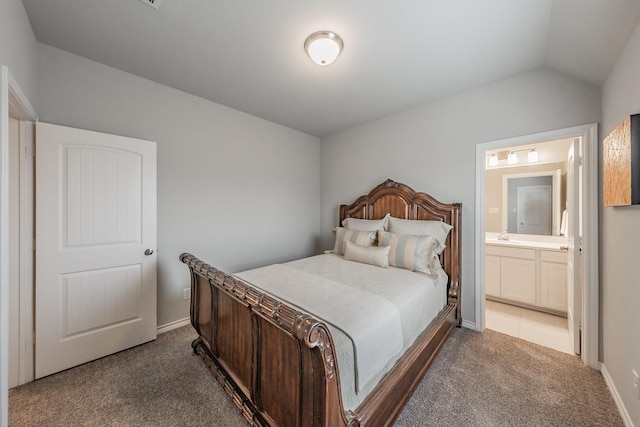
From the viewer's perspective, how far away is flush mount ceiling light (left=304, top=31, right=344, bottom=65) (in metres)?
1.76

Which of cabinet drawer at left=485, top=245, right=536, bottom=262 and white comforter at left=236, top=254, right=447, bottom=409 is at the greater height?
cabinet drawer at left=485, top=245, right=536, bottom=262

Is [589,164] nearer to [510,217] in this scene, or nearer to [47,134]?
[510,217]

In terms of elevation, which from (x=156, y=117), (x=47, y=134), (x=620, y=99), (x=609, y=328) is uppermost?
(x=156, y=117)

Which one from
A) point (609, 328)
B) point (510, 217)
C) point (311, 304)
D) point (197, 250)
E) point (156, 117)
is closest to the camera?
point (311, 304)

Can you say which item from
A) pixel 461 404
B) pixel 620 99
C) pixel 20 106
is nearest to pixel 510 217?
pixel 620 99

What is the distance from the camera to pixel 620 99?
1.56 m

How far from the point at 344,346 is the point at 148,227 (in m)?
2.17

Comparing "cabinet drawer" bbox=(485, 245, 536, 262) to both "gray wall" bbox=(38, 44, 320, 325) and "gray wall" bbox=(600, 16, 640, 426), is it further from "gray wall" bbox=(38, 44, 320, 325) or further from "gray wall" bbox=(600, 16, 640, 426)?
"gray wall" bbox=(38, 44, 320, 325)

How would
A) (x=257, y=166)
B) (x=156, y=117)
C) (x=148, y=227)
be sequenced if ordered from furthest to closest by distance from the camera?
(x=257, y=166), (x=156, y=117), (x=148, y=227)

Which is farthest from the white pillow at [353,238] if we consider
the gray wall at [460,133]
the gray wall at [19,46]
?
the gray wall at [19,46]

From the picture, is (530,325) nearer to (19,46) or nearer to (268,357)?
(268,357)

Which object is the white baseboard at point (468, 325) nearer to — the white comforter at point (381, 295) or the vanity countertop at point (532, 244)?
the white comforter at point (381, 295)

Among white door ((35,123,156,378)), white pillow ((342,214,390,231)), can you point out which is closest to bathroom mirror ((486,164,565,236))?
white pillow ((342,214,390,231))

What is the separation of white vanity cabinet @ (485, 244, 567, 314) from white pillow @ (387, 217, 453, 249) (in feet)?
4.31
